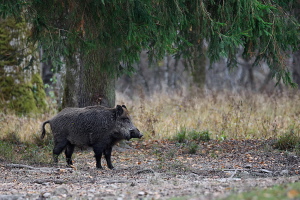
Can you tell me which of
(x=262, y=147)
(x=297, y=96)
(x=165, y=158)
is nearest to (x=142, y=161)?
(x=165, y=158)

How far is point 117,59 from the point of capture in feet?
31.3

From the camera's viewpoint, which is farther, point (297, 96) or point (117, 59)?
point (297, 96)

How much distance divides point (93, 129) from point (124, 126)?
0.64m

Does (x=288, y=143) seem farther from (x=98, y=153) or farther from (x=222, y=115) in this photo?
(x=98, y=153)

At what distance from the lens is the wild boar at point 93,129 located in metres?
9.37

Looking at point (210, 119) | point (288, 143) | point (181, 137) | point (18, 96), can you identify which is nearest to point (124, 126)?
point (181, 137)

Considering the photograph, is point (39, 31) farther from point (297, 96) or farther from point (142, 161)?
point (297, 96)

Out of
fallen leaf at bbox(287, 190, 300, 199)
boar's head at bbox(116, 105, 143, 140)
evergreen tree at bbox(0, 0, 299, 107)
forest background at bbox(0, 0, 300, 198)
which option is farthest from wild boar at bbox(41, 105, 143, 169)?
fallen leaf at bbox(287, 190, 300, 199)

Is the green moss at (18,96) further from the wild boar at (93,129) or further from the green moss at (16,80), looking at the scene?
the wild boar at (93,129)

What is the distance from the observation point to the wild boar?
937cm

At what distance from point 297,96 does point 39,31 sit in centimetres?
963

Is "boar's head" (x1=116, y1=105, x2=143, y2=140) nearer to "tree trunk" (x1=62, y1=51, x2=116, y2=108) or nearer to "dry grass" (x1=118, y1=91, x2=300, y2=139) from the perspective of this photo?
"tree trunk" (x1=62, y1=51, x2=116, y2=108)

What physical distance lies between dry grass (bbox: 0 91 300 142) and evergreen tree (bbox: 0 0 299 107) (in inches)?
112

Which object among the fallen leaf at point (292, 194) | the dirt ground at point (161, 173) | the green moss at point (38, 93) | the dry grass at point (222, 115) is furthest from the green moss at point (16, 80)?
the fallen leaf at point (292, 194)
